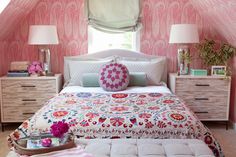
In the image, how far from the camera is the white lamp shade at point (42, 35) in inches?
149

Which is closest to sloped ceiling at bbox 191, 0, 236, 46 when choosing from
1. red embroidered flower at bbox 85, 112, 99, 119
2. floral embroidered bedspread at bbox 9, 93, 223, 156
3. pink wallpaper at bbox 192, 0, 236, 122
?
pink wallpaper at bbox 192, 0, 236, 122

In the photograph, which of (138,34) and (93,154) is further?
(138,34)

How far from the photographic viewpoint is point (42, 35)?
379 cm

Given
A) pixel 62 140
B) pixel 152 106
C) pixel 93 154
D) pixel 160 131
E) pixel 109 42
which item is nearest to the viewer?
pixel 93 154

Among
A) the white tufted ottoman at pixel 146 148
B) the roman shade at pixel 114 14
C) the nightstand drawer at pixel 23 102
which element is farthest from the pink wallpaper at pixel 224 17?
the nightstand drawer at pixel 23 102

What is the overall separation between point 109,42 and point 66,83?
0.86 meters

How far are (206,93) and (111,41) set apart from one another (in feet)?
4.91

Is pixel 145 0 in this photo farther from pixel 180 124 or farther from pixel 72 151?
pixel 72 151

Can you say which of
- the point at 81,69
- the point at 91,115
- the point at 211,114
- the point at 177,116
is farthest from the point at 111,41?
the point at 177,116

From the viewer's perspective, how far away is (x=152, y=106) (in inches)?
109

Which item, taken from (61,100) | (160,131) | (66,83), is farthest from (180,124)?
(66,83)

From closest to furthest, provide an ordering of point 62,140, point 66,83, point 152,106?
point 62,140
point 152,106
point 66,83

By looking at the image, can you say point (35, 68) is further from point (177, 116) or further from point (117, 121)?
point (177, 116)

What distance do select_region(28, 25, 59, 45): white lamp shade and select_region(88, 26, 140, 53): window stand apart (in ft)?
1.98
